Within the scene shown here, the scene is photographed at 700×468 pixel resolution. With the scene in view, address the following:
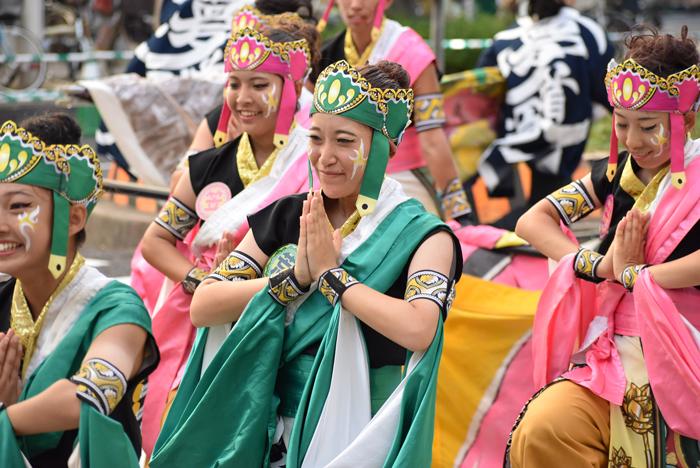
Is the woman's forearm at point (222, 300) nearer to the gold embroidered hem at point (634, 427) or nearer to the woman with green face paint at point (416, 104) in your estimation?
the gold embroidered hem at point (634, 427)

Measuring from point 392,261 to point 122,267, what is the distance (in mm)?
4131

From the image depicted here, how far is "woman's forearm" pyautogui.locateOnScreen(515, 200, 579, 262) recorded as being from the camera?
2.95m

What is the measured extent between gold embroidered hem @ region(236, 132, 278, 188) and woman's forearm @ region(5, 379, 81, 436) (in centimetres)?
113

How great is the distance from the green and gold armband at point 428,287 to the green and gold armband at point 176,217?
1212 millimetres

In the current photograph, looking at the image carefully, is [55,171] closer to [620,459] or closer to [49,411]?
[49,411]

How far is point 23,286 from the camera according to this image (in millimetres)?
2617

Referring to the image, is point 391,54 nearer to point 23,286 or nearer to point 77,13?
point 23,286

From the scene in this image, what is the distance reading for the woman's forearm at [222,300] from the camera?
7.95ft

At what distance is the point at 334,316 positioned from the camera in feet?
7.57

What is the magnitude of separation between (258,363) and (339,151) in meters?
0.62

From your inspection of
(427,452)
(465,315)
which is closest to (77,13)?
(465,315)

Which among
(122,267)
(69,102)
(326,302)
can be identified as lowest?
(122,267)

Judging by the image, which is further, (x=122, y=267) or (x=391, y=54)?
(x=122, y=267)

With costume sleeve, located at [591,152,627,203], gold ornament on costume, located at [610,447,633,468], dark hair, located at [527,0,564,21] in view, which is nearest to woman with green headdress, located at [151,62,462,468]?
gold ornament on costume, located at [610,447,633,468]
